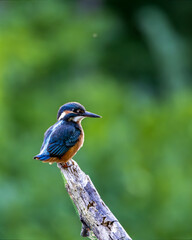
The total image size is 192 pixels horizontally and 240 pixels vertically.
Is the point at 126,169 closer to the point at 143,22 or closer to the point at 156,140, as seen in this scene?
the point at 156,140

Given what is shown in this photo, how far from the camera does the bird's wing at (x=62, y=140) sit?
297 centimetres

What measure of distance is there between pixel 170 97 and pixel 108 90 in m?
1.66

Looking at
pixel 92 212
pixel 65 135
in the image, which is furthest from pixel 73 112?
pixel 92 212

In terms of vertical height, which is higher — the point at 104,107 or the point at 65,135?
the point at 104,107

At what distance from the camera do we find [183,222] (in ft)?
20.0

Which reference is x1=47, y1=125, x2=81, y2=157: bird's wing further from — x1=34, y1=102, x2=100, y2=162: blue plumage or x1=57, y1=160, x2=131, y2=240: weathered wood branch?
x1=57, y1=160, x2=131, y2=240: weathered wood branch

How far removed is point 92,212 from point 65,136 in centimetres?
53

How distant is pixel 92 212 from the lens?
108 inches

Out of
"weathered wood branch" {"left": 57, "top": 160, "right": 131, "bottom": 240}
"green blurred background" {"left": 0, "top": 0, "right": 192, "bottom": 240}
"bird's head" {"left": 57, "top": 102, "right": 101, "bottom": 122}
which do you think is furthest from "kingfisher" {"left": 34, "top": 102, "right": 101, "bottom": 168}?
"green blurred background" {"left": 0, "top": 0, "right": 192, "bottom": 240}

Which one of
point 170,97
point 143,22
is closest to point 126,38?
point 143,22

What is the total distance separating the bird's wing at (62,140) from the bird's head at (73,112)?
0.06 meters

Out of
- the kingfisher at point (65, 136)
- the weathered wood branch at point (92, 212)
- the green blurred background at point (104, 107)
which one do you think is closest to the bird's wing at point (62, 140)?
the kingfisher at point (65, 136)

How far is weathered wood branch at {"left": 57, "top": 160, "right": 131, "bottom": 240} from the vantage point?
2.67m

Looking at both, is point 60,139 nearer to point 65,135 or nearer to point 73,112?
point 65,135
